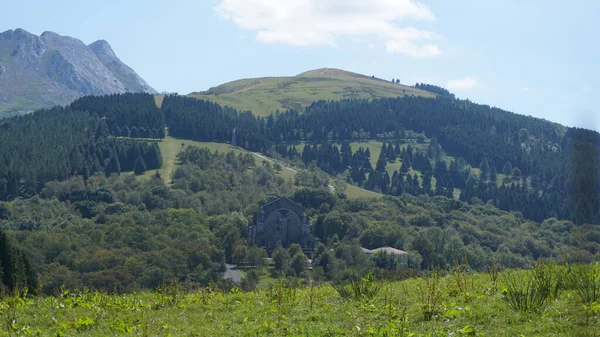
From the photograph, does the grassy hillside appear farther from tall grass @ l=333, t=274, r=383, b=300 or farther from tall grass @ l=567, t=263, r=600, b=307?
tall grass @ l=567, t=263, r=600, b=307

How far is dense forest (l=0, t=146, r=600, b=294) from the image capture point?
8552cm

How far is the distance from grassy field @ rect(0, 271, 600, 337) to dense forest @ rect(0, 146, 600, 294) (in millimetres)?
51600

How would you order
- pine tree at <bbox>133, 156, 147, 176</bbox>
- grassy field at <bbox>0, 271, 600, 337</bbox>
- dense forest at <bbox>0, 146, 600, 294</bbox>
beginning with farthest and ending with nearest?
1. pine tree at <bbox>133, 156, 147, 176</bbox>
2. dense forest at <bbox>0, 146, 600, 294</bbox>
3. grassy field at <bbox>0, 271, 600, 337</bbox>

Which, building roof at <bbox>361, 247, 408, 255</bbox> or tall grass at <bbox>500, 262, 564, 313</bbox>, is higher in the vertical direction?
tall grass at <bbox>500, 262, 564, 313</bbox>

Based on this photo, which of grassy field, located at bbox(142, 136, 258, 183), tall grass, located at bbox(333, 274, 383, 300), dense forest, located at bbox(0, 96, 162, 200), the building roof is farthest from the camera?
grassy field, located at bbox(142, 136, 258, 183)

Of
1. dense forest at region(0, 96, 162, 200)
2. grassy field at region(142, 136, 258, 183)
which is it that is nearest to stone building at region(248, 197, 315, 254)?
grassy field at region(142, 136, 258, 183)

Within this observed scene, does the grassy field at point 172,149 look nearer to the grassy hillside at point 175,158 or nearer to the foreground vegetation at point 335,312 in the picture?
the grassy hillside at point 175,158

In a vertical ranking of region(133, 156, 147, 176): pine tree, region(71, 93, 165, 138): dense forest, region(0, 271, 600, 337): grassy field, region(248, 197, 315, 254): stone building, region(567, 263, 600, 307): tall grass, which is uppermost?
region(71, 93, 165, 138): dense forest

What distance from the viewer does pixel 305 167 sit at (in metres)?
187

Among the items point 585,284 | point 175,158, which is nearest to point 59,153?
point 175,158

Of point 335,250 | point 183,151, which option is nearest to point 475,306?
point 335,250

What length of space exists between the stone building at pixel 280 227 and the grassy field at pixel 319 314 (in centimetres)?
10196

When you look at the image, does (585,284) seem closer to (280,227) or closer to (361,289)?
(361,289)

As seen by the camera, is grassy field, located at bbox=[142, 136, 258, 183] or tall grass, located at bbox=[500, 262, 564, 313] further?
grassy field, located at bbox=[142, 136, 258, 183]
